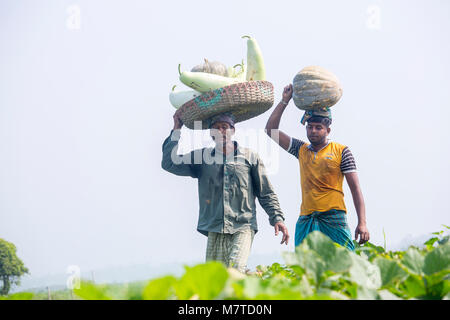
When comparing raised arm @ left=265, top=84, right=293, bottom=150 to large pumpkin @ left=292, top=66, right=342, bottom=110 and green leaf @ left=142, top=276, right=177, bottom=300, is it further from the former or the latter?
green leaf @ left=142, top=276, right=177, bottom=300

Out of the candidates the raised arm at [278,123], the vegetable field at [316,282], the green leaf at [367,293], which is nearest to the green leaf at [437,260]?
the vegetable field at [316,282]

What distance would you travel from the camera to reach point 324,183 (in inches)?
177

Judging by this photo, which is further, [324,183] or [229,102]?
[324,183]

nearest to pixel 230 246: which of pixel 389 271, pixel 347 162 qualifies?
pixel 347 162

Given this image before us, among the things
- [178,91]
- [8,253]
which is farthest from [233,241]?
[8,253]

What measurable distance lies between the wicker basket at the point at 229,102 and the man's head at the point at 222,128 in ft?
0.19

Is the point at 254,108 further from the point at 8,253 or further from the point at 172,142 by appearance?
the point at 8,253

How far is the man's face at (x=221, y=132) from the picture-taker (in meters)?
4.52

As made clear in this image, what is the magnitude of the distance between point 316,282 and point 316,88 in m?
3.74

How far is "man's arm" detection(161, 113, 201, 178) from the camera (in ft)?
15.0

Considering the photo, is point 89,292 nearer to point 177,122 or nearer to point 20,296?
point 20,296

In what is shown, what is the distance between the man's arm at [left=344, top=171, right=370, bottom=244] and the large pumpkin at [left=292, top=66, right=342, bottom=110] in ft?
2.28

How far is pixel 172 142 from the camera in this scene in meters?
4.59

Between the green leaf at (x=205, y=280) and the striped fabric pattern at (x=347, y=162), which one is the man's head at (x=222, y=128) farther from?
the green leaf at (x=205, y=280)
